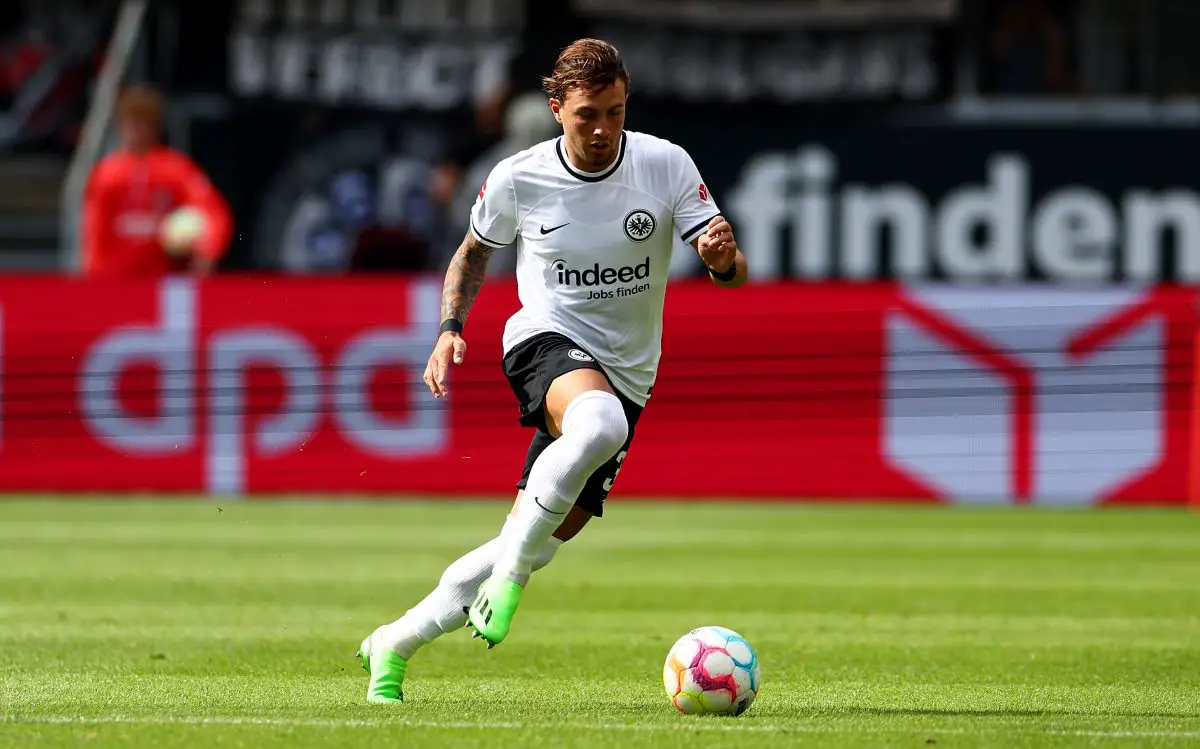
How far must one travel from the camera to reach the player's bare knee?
6.64 metres

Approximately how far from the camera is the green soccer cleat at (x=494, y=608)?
6.44 metres

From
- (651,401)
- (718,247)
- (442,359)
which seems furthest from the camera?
(651,401)

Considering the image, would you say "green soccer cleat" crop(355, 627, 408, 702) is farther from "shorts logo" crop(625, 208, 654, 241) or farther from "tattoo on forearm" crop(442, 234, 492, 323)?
"shorts logo" crop(625, 208, 654, 241)

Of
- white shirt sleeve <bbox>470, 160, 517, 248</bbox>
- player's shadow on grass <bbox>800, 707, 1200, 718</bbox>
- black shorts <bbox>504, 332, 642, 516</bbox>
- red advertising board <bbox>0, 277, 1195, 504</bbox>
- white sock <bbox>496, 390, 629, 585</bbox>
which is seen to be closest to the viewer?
white sock <bbox>496, 390, 629, 585</bbox>

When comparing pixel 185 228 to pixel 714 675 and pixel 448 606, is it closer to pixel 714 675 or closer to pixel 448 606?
pixel 448 606

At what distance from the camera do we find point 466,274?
289 inches

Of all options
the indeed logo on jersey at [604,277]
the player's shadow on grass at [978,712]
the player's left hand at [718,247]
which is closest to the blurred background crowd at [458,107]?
the indeed logo on jersey at [604,277]

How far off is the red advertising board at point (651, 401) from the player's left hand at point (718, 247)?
944 cm

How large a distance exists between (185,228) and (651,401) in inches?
158

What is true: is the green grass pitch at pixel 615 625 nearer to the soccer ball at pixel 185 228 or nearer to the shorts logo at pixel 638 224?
the shorts logo at pixel 638 224

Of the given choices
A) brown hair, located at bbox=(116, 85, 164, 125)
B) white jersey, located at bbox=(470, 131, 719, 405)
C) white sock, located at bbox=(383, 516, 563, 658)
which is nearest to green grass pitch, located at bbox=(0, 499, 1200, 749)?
white sock, located at bbox=(383, 516, 563, 658)

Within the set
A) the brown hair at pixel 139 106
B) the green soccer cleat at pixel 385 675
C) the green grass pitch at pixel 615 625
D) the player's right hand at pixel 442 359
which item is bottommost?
the green grass pitch at pixel 615 625

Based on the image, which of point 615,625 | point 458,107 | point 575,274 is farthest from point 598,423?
point 458,107

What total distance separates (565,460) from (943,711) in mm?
1486
